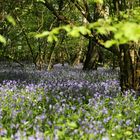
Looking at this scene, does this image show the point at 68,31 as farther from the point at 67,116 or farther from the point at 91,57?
the point at 91,57

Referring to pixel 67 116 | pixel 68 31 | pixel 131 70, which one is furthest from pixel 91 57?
pixel 68 31

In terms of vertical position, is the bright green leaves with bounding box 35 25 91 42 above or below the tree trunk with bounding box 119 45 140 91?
above

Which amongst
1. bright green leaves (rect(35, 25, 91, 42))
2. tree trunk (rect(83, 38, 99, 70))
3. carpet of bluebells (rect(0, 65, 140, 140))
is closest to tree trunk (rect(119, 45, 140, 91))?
carpet of bluebells (rect(0, 65, 140, 140))

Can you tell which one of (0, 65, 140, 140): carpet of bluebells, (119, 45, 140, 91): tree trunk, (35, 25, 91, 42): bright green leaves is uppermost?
(35, 25, 91, 42): bright green leaves

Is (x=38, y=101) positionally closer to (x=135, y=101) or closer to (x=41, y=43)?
(x=135, y=101)

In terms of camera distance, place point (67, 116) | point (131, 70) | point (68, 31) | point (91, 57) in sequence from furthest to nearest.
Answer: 1. point (91, 57)
2. point (131, 70)
3. point (67, 116)
4. point (68, 31)

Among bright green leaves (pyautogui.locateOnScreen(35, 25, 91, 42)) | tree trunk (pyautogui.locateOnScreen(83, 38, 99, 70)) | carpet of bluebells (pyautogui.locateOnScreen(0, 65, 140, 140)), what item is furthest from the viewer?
tree trunk (pyautogui.locateOnScreen(83, 38, 99, 70))

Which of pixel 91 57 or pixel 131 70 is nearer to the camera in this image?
pixel 131 70

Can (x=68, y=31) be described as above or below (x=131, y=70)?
above

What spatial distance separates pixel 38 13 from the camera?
2081cm

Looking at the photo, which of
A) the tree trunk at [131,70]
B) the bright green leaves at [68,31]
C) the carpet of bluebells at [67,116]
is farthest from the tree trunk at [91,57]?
the bright green leaves at [68,31]

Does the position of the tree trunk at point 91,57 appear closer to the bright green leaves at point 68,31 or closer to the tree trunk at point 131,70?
the tree trunk at point 131,70

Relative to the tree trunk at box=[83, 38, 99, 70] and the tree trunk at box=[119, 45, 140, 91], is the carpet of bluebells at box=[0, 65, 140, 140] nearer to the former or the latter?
the tree trunk at box=[119, 45, 140, 91]

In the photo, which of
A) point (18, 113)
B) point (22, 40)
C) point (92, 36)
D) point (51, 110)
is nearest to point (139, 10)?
point (92, 36)
